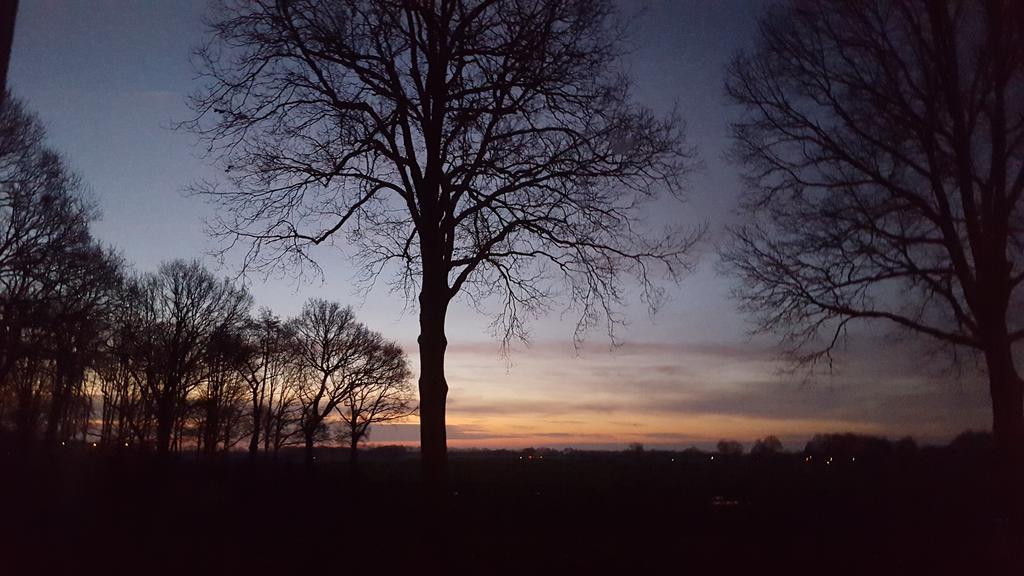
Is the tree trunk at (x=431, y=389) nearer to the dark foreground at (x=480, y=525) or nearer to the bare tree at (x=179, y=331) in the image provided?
the dark foreground at (x=480, y=525)

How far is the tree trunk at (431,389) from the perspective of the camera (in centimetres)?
1086

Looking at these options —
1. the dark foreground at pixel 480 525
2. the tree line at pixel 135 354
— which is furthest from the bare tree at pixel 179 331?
the dark foreground at pixel 480 525

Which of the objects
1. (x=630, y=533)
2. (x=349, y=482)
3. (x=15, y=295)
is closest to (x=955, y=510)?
(x=630, y=533)

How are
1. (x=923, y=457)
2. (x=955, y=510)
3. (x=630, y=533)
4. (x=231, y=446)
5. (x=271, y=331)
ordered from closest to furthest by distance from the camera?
1. (x=630, y=533)
2. (x=955, y=510)
3. (x=923, y=457)
4. (x=271, y=331)
5. (x=231, y=446)

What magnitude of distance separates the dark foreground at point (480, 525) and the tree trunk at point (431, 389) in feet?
2.12

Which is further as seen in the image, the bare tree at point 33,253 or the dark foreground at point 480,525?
the bare tree at point 33,253

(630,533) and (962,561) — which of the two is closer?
(962,561)

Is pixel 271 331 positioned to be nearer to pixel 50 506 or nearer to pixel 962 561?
pixel 50 506

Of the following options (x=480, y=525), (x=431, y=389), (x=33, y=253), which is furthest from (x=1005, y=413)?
(x=33, y=253)

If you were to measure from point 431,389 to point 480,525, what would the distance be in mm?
2159

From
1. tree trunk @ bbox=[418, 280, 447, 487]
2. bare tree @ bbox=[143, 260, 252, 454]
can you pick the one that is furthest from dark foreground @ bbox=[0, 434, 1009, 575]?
bare tree @ bbox=[143, 260, 252, 454]

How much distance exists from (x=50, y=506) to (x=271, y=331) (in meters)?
35.8

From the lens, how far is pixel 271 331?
4859cm

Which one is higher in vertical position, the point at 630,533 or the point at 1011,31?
the point at 1011,31
